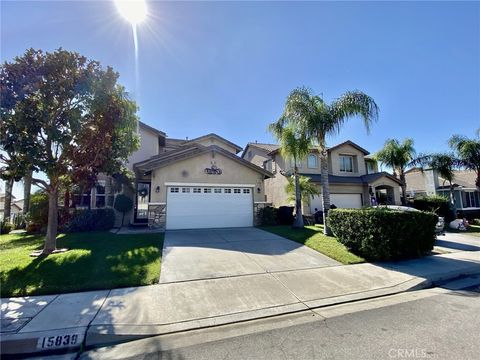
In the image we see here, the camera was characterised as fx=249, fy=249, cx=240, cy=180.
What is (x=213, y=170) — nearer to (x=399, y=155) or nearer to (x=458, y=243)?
(x=458, y=243)

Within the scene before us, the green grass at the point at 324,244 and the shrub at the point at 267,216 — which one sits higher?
the shrub at the point at 267,216

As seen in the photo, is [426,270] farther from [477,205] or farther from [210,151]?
[477,205]

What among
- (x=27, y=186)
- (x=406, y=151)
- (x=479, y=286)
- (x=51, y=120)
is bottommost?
(x=479, y=286)

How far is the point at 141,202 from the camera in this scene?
57.4ft

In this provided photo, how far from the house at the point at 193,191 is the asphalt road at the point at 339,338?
1060 centimetres

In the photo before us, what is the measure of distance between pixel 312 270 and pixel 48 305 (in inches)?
255

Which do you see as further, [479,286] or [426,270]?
[426,270]

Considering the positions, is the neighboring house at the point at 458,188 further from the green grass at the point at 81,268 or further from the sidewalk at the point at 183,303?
the green grass at the point at 81,268

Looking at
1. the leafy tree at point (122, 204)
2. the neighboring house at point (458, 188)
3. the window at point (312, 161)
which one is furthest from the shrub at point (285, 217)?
the neighboring house at point (458, 188)

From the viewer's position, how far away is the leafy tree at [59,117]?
26.0 ft

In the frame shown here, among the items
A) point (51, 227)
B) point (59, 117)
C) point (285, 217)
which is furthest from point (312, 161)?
point (51, 227)

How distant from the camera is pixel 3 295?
5.45 m

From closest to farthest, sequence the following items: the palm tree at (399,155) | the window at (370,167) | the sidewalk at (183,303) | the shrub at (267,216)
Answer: the sidewalk at (183,303)
the shrub at (267,216)
the palm tree at (399,155)
the window at (370,167)

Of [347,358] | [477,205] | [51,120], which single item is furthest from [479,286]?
[477,205]
